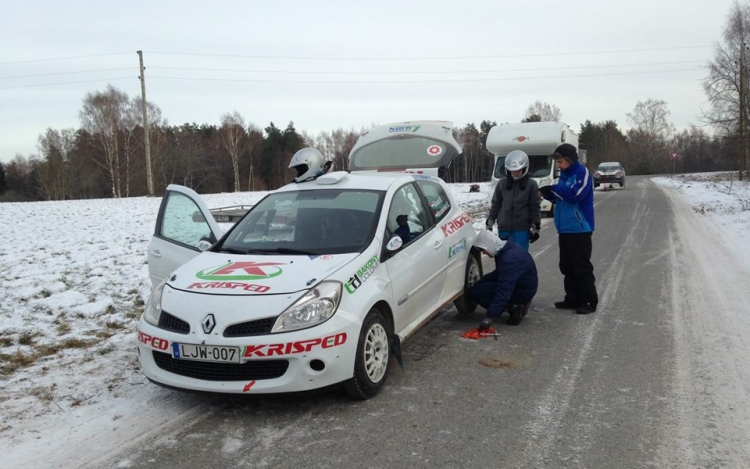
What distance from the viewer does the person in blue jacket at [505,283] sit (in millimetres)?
5690

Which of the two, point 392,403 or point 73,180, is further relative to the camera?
point 73,180

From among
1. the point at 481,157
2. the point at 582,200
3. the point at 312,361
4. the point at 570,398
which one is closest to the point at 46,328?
the point at 312,361

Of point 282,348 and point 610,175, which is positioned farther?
point 610,175

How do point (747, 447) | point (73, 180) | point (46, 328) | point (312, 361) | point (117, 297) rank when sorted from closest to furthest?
point (747, 447) < point (312, 361) < point (46, 328) < point (117, 297) < point (73, 180)

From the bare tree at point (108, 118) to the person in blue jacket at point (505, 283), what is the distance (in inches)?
1775

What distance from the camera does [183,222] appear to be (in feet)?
18.7

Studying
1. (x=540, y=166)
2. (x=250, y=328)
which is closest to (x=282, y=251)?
(x=250, y=328)

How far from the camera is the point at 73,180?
188ft

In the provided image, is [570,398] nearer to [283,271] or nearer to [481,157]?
[283,271]

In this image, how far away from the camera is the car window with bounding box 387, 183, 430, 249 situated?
4922mm

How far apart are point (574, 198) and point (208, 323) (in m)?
4.20

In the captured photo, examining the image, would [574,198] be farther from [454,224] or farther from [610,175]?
[610,175]

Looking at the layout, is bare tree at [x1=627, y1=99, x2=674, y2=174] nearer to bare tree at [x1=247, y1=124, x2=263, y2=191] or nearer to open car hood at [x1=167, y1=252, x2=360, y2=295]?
bare tree at [x1=247, y1=124, x2=263, y2=191]

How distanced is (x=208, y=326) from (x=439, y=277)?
2400mm
